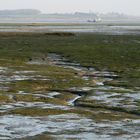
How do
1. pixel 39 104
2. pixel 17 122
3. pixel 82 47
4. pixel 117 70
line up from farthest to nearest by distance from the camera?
1. pixel 82 47
2. pixel 117 70
3. pixel 39 104
4. pixel 17 122

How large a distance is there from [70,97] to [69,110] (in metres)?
4.61

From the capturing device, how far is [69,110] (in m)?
24.0

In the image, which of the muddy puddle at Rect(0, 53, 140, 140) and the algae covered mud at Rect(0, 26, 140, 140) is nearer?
the muddy puddle at Rect(0, 53, 140, 140)

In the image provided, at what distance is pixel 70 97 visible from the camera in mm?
28641

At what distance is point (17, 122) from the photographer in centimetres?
2098

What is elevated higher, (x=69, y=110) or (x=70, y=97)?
(x=69, y=110)

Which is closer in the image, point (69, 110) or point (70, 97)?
point (69, 110)

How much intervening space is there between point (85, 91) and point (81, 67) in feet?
45.9

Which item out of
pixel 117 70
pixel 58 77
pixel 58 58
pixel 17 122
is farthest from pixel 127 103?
pixel 58 58

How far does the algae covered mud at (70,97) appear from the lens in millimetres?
19547

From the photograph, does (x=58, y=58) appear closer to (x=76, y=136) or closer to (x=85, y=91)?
(x=85, y=91)

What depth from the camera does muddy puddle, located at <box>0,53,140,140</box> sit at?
62.9 feet

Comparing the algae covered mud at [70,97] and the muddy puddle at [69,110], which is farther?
the algae covered mud at [70,97]

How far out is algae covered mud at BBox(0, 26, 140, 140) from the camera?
19.5 metres
